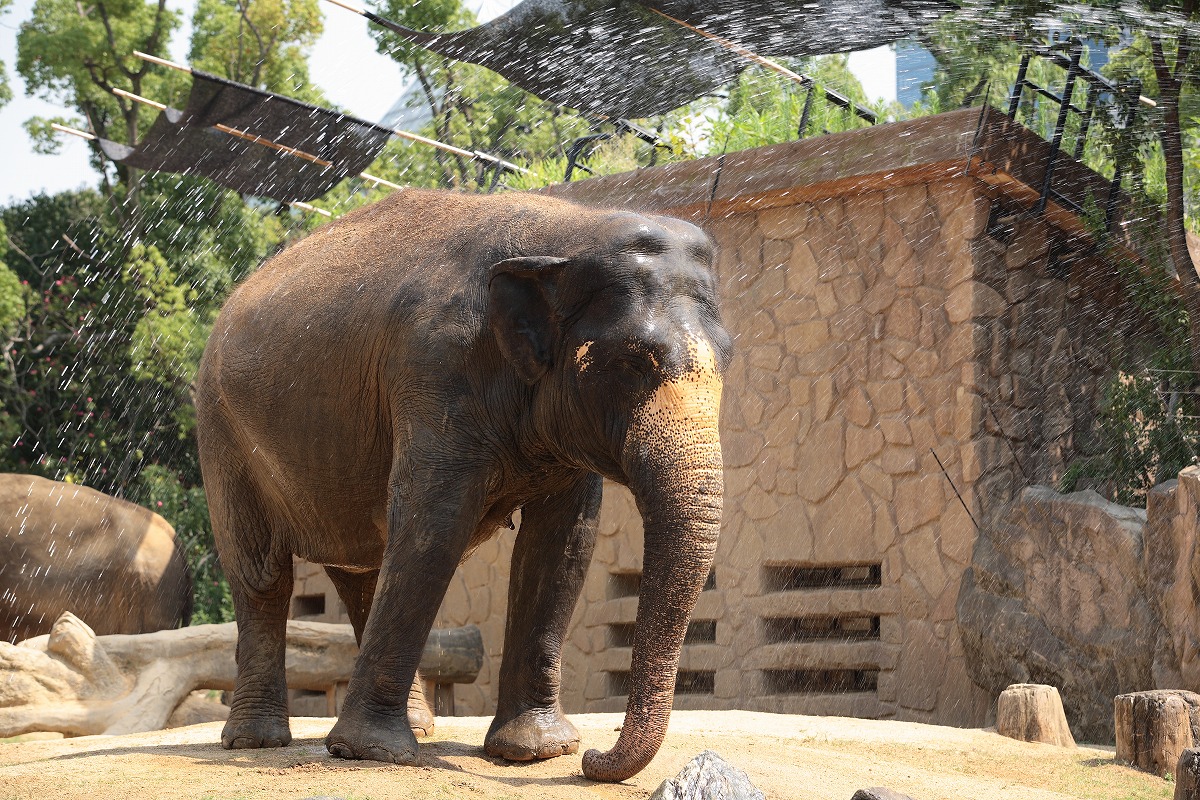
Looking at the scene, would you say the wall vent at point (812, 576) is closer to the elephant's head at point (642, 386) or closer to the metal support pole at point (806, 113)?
the metal support pole at point (806, 113)

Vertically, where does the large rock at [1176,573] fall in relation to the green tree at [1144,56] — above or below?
below

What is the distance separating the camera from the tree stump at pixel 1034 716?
20.2 ft

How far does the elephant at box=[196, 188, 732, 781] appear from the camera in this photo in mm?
3797

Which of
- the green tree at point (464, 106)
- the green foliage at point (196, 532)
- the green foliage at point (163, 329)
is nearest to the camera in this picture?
the green foliage at point (196, 532)

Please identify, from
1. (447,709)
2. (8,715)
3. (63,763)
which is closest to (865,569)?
(447,709)

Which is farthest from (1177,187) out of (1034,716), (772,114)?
(1034,716)

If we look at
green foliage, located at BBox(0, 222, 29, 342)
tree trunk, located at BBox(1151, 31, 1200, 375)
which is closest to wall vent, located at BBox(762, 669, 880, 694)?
tree trunk, located at BBox(1151, 31, 1200, 375)

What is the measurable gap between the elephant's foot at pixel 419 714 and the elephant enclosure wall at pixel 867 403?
3.41 meters

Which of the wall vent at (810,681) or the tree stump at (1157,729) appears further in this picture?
the wall vent at (810,681)

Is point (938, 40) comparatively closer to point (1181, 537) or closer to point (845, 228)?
point (845, 228)

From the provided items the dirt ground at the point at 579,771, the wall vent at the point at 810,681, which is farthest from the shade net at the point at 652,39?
the dirt ground at the point at 579,771

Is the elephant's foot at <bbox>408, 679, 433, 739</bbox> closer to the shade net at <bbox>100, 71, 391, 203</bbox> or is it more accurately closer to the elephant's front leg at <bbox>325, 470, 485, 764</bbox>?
the elephant's front leg at <bbox>325, 470, 485, 764</bbox>

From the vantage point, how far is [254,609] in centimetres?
500

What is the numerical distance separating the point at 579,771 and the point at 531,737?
0.29 m
